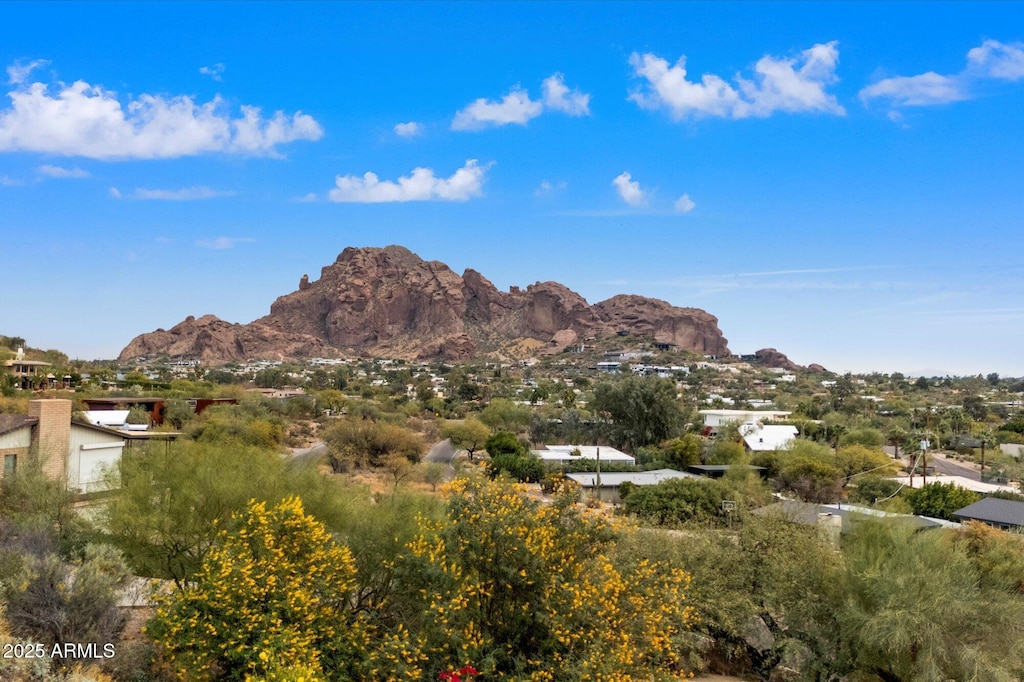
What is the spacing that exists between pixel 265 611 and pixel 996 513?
27.3 metres

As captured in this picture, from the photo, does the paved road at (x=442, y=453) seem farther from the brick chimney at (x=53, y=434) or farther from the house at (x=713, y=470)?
the brick chimney at (x=53, y=434)

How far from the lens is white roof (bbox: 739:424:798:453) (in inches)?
1989

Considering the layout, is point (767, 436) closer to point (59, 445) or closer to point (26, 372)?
point (59, 445)

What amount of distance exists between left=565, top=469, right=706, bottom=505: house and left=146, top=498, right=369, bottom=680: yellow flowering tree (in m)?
24.0

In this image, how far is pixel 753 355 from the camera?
197 metres

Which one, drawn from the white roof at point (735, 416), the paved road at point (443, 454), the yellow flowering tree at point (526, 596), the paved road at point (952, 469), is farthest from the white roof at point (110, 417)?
the paved road at point (952, 469)

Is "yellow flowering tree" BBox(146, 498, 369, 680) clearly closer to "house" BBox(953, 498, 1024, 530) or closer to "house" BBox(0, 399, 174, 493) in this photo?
"house" BBox(0, 399, 174, 493)

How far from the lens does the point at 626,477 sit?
4019 centimetres

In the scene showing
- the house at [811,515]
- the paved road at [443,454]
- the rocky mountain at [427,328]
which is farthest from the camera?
the rocky mountain at [427,328]

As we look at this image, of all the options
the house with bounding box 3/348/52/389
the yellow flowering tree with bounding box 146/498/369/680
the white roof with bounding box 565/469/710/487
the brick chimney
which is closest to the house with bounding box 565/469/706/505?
the white roof with bounding box 565/469/710/487

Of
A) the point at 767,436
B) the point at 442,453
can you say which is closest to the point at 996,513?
the point at 767,436

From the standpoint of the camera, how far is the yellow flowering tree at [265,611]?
1094cm

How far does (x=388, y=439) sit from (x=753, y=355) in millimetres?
165094

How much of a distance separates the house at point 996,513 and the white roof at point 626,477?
1201 cm
